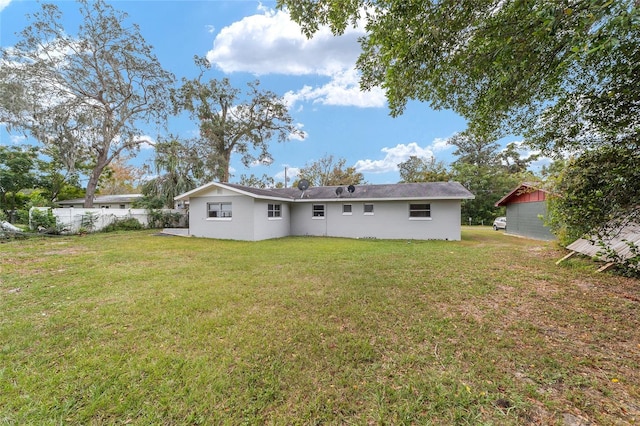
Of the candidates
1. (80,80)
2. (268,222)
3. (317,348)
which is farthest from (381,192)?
(80,80)

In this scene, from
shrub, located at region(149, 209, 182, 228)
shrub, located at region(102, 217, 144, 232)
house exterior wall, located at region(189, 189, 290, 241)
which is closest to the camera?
house exterior wall, located at region(189, 189, 290, 241)

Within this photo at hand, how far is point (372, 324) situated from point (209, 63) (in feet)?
86.6

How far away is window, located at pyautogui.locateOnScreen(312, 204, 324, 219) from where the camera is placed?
1523 cm

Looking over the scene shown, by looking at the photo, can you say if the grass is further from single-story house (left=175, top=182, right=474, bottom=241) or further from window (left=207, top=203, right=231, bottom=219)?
window (left=207, top=203, right=231, bottom=219)

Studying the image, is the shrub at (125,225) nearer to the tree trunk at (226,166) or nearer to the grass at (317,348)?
the tree trunk at (226,166)

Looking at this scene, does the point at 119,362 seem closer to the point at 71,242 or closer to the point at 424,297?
the point at 424,297

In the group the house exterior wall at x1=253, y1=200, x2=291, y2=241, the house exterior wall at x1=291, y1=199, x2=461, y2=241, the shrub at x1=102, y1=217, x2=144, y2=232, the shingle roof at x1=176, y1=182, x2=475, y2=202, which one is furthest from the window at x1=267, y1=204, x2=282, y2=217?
the shrub at x1=102, y1=217, x2=144, y2=232

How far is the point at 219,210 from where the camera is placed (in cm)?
1336

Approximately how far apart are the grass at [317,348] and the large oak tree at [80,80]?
54.0 ft

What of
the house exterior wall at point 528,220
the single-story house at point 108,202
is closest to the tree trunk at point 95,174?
the single-story house at point 108,202

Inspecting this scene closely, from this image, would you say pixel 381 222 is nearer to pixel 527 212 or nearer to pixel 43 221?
pixel 527 212

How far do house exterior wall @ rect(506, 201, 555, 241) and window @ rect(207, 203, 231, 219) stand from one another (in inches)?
604

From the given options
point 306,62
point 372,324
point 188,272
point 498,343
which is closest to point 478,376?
point 498,343

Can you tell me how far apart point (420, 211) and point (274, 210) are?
25.8 ft
